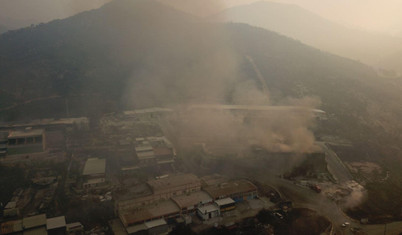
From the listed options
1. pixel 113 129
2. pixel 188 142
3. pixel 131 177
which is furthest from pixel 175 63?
pixel 131 177

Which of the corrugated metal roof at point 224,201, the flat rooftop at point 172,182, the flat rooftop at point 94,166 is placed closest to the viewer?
the corrugated metal roof at point 224,201

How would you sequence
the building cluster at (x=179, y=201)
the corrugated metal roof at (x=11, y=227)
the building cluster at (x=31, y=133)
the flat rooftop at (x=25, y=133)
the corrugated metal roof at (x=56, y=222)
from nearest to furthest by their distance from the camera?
the corrugated metal roof at (x=11, y=227) → the corrugated metal roof at (x=56, y=222) → the building cluster at (x=179, y=201) → the building cluster at (x=31, y=133) → the flat rooftop at (x=25, y=133)

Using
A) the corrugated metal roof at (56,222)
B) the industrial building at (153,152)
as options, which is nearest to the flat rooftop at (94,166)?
the industrial building at (153,152)

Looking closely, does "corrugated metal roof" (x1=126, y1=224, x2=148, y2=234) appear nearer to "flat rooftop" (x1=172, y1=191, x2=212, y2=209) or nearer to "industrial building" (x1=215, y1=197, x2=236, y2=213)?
"flat rooftop" (x1=172, y1=191, x2=212, y2=209)

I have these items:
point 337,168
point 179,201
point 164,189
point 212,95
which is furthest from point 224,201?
point 212,95

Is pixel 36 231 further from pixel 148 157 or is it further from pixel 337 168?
pixel 337 168

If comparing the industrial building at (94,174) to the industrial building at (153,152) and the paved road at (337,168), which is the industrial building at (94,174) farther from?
the paved road at (337,168)
